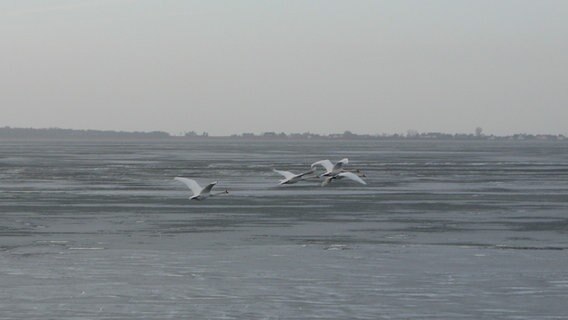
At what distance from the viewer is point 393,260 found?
71.4 ft

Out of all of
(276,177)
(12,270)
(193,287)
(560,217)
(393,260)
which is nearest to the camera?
(193,287)

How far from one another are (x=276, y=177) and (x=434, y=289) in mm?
36040

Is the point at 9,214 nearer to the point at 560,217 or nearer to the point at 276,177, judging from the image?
the point at 560,217

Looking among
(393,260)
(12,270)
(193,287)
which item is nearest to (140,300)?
(193,287)

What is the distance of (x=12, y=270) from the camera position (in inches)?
797

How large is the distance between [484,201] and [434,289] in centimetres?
2004

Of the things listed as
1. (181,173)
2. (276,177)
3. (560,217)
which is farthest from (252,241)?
(181,173)

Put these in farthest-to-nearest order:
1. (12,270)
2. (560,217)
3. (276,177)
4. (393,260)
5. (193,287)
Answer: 1. (276,177)
2. (560,217)
3. (393,260)
4. (12,270)
5. (193,287)

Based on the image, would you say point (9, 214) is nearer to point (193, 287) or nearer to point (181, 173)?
point (193, 287)

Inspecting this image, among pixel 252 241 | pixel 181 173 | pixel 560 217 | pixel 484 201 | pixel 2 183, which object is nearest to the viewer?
pixel 252 241

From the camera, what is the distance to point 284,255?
886 inches

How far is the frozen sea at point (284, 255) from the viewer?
1683 cm

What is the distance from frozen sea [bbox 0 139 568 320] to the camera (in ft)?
55.2

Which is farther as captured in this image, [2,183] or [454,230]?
[2,183]
